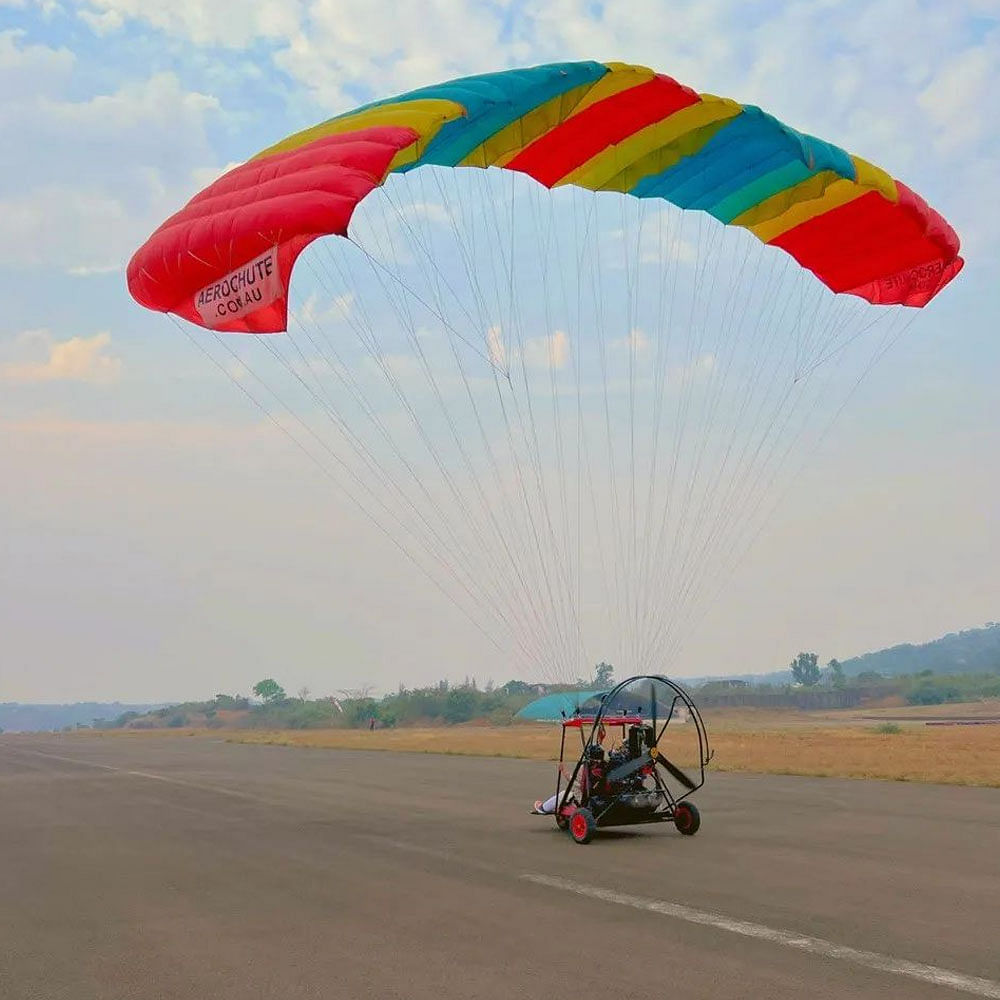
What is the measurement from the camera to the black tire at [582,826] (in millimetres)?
12586

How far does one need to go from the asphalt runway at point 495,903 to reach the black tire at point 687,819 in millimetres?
158

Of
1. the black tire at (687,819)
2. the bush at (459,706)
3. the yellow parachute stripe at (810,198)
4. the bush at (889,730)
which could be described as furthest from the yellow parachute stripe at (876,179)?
the bush at (459,706)

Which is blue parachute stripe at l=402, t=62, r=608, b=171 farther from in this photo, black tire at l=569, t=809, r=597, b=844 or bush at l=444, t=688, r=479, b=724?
bush at l=444, t=688, r=479, b=724

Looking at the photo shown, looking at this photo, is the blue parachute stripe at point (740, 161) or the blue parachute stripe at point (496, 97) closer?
the blue parachute stripe at point (496, 97)

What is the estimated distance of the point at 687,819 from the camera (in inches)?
526

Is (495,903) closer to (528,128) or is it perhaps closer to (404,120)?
(404,120)

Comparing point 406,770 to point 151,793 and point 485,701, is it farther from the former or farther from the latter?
point 485,701

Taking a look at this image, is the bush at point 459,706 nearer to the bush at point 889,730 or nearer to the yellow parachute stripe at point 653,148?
the bush at point 889,730

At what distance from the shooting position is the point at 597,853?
39.1 ft

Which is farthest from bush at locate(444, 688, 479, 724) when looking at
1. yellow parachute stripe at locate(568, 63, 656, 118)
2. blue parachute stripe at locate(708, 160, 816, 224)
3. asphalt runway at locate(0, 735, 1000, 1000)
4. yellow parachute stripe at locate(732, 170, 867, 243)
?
yellow parachute stripe at locate(568, 63, 656, 118)

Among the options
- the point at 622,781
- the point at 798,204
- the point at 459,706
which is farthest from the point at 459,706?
the point at 622,781

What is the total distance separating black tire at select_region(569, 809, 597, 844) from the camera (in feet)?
41.3

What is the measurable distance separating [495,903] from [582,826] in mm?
3725

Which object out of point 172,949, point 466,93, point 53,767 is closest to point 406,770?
point 53,767
